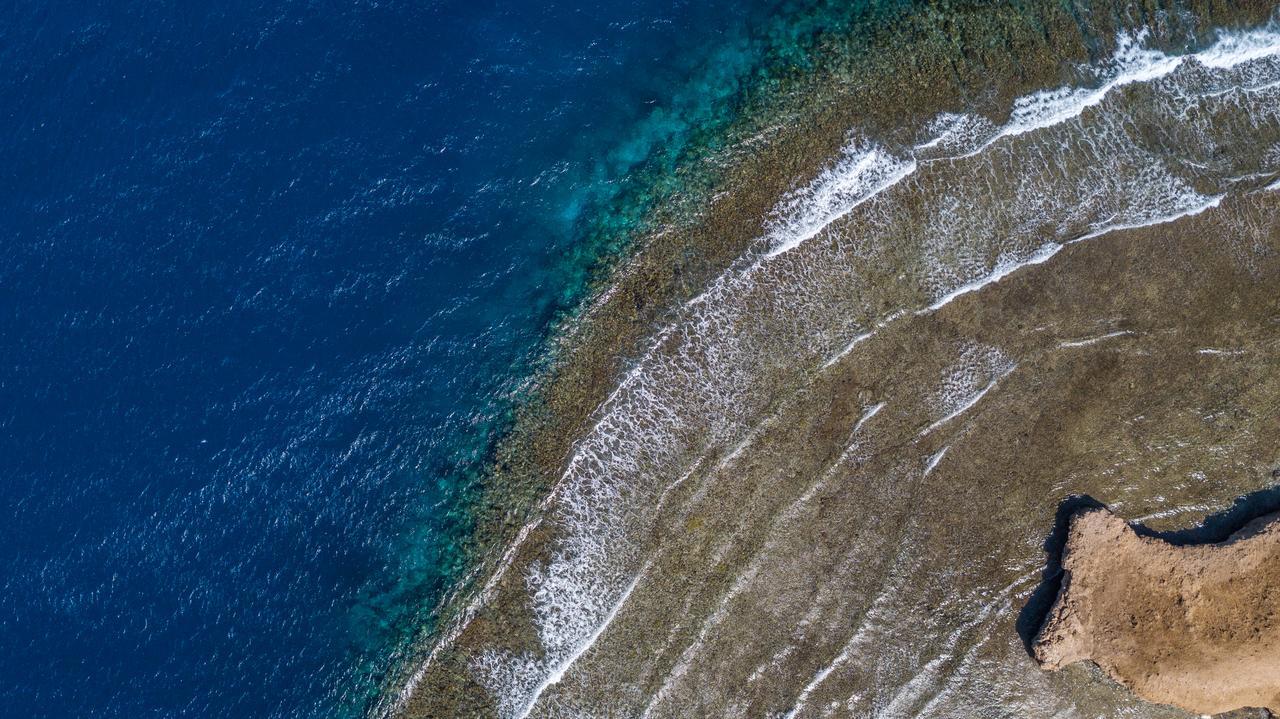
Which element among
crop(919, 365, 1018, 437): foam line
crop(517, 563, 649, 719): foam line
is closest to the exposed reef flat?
crop(919, 365, 1018, 437): foam line

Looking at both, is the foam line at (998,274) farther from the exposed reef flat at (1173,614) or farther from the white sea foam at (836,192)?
the exposed reef flat at (1173,614)

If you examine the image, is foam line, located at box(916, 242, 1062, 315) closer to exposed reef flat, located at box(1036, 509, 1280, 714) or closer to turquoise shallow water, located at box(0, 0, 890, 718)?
exposed reef flat, located at box(1036, 509, 1280, 714)

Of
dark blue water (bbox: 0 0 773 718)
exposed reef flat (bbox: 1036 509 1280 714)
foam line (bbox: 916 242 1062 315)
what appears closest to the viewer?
exposed reef flat (bbox: 1036 509 1280 714)

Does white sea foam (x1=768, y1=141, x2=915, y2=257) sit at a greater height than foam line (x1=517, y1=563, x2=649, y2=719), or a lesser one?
greater

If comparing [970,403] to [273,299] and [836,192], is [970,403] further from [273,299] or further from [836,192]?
[273,299]

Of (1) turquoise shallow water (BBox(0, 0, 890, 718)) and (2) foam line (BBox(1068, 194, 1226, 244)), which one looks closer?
(2) foam line (BBox(1068, 194, 1226, 244))

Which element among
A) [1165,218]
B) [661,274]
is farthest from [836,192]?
[1165,218]

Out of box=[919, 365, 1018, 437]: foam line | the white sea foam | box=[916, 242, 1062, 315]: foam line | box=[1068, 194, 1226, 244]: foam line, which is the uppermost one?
the white sea foam
